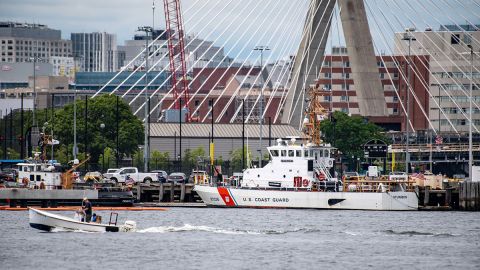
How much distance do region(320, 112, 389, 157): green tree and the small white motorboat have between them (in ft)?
283

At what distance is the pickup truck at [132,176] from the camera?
132 meters

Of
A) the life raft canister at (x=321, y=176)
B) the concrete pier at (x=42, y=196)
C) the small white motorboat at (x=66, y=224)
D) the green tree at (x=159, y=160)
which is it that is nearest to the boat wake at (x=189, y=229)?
the small white motorboat at (x=66, y=224)

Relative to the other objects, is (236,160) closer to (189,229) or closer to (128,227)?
(189,229)

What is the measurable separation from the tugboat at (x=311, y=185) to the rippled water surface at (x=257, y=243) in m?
3.20

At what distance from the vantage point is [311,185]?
108 meters

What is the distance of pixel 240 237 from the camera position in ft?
289

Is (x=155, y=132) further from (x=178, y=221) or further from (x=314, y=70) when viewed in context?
(x=178, y=221)

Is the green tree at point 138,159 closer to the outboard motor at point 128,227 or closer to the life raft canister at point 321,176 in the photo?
the life raft canister at point 321,176

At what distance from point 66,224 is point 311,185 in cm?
2518

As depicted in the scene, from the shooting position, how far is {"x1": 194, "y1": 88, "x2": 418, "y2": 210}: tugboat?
106875 mm

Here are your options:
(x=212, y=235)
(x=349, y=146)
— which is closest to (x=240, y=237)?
(x=212, y=235)

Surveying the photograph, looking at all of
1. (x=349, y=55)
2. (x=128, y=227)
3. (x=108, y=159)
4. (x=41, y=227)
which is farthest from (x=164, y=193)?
(x=108, y=159)

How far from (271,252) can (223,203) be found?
3060 centimetres

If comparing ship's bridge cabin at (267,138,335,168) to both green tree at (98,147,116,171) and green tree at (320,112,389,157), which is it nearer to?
green tree at (98,147,116,171)
